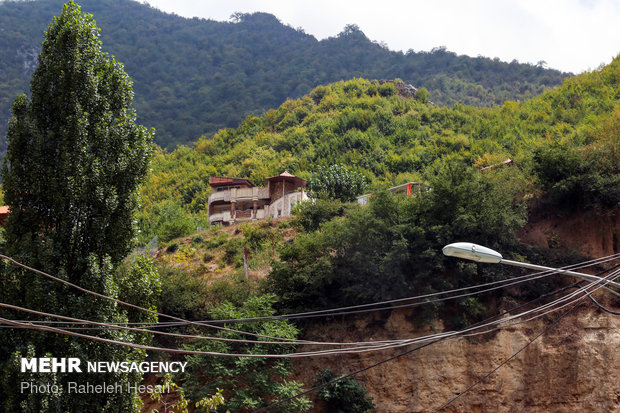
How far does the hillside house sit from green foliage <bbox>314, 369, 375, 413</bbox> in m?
22.7

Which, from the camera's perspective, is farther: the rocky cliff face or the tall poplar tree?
the rocky cliff face

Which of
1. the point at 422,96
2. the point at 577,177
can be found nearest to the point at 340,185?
the point at 577,177

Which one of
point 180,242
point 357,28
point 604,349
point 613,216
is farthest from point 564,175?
point 357,28

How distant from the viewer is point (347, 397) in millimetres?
21734

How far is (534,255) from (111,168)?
16.9m

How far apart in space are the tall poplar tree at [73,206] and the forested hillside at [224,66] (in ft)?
331

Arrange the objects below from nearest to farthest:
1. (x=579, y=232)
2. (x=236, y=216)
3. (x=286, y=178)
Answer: (x=579, y=232), (x=286, y=178), (x=236, y=216)

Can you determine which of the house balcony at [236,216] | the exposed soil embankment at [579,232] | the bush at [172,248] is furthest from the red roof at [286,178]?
the exposed soil embankment at [579,232]

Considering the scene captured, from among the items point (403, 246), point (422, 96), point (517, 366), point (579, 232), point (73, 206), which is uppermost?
point (422, 96)

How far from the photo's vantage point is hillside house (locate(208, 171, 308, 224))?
44688 mm

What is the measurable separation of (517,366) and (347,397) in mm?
6274

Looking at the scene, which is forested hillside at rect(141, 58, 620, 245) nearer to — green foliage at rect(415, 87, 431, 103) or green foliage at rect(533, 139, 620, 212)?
green foliage at rect(415, 87, 431, 103)

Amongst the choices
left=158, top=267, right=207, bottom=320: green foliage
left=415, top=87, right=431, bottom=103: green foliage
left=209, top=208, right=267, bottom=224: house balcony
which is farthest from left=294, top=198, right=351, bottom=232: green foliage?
left=415, top=87, right=431, bottom=103: green foliage

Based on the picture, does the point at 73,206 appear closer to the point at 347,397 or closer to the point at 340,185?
the point at 347,397
